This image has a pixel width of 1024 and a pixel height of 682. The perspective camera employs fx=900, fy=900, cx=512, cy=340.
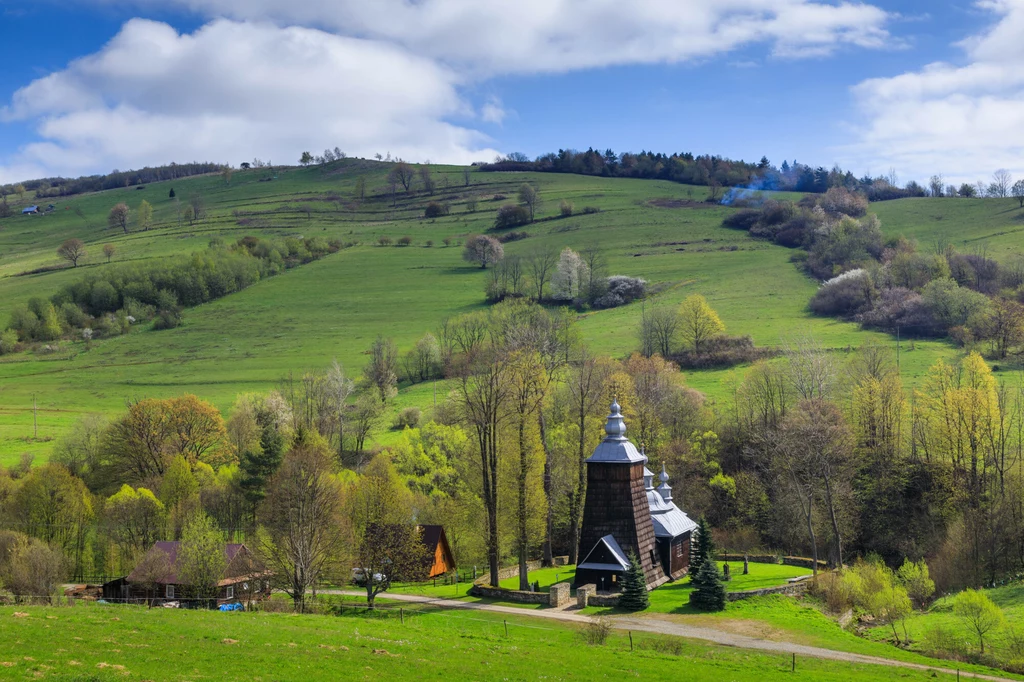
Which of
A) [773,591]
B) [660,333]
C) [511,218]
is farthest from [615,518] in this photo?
[511,218]

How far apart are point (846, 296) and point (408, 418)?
52.6m

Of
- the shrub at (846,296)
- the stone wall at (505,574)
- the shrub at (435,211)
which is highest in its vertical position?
the shrub at (435,211)

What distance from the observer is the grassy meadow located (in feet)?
314

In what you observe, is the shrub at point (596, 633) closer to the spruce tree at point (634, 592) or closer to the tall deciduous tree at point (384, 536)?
the spruce tree at point (634, 592)

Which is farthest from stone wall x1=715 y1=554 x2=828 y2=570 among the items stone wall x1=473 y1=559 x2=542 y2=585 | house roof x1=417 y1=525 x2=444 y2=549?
house roof x1=417 y1=525 x2=444 y2=549

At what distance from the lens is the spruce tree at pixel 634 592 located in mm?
41844

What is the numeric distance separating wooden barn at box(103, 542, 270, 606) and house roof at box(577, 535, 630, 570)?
16184 millimetres

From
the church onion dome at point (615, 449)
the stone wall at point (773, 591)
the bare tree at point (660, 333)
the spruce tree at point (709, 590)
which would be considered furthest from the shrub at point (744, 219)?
the spruce tree at point (709, 590)

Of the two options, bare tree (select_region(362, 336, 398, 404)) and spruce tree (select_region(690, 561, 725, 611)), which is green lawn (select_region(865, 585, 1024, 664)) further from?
bare tree (select_region(362, 336, 398, 404))

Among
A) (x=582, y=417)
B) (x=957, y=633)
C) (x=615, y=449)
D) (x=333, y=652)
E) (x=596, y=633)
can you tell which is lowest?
(x=957, y=633)

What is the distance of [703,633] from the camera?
3741 cm

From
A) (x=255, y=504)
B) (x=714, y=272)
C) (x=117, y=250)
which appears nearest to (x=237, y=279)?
(x=117, y=250)

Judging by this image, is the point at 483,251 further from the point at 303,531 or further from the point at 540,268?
the point at 303,531

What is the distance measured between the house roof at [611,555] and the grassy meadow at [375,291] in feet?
113
